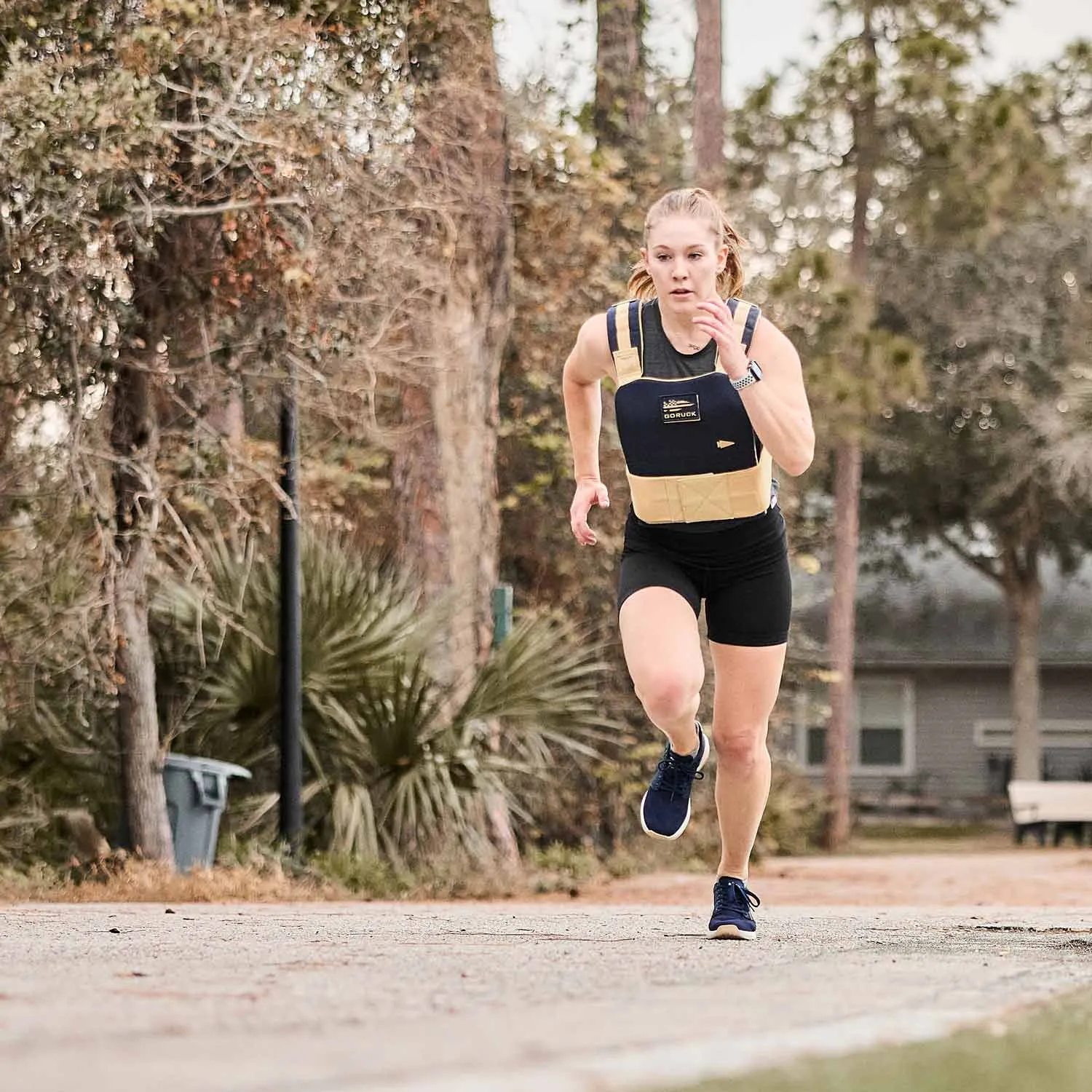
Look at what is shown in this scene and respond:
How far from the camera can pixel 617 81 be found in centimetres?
2108

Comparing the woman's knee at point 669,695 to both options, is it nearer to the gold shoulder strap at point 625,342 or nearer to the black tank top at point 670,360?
the black tank top at point 670,360

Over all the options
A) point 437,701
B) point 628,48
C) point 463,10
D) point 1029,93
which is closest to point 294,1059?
point 437,701

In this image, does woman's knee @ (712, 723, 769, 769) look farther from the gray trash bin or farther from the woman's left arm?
the gray trash bin

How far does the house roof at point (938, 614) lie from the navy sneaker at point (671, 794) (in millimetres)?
27032

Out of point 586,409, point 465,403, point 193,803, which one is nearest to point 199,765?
point 193,803

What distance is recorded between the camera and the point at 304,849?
A: 13266 millimetres

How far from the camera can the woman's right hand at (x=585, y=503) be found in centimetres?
619

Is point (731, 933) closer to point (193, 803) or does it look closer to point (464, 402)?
point (193, 803)

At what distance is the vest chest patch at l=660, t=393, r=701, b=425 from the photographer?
5820 mm

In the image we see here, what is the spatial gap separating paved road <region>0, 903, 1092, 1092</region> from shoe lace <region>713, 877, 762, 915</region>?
15 centimetres

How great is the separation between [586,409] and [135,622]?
20.2ft

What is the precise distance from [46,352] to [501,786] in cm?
443

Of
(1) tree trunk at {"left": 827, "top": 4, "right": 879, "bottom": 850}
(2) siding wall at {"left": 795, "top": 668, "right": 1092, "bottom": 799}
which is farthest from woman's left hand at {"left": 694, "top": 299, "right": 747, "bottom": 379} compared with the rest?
(2) siding wall at {"left": 795, "top": 668, "right": 1092, "bottom": 799}

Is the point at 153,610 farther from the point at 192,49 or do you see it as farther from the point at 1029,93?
the point at 1029,93
